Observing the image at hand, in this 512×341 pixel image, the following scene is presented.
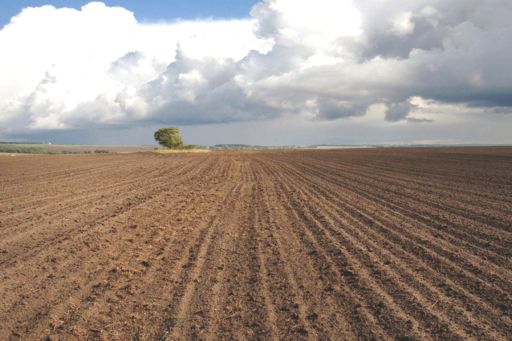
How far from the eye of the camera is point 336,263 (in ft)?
26.2

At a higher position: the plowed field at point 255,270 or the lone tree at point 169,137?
the lone tree at point 169,137

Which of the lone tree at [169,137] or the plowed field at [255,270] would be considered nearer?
the plowed field at [255,270]

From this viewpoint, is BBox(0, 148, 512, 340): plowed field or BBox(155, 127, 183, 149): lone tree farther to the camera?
BBox(155, 127, 183, 149): lone tree

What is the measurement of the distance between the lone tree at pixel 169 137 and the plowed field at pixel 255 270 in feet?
285

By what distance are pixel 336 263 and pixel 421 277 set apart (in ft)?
5.36

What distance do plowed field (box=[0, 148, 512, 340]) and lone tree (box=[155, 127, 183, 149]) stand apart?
86818 mm

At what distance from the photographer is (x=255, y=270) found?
24.7ft

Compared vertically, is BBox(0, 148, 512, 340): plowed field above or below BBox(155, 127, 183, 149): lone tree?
below

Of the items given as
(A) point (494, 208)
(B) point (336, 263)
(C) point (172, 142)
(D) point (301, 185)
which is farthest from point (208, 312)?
(C) point (172, 142)

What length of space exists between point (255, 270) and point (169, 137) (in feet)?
315

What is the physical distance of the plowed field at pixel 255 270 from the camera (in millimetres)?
5324

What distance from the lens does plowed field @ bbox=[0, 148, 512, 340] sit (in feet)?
17.5

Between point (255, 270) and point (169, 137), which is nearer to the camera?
point (255, 270)

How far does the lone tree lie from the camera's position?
100312 millimetres
